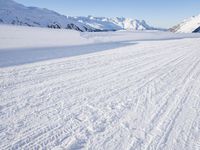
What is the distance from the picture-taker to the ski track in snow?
4.40 metres

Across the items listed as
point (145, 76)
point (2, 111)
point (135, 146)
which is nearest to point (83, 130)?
point (135, 146)

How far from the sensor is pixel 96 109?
580 cm

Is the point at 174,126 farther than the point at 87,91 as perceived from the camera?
No

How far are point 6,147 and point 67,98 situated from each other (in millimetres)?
2556

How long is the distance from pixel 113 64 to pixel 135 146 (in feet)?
24.1

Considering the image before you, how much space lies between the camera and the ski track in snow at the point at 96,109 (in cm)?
440

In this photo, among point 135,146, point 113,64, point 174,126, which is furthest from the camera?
point 113,64

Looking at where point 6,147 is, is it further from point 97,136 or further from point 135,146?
point 135,146

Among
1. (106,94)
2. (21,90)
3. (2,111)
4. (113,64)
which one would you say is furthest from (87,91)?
(113,64)

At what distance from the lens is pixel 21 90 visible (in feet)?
22.2

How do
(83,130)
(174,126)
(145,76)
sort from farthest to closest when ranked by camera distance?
(145,76) < (174,126) < (83,130)

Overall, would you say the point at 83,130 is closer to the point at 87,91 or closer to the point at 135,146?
the point at 135,146

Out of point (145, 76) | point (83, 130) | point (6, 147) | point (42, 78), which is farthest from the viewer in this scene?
point (145, 76)

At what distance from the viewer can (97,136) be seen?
14.9ft
